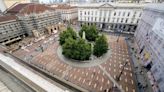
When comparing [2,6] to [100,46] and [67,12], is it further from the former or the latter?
[100,46]

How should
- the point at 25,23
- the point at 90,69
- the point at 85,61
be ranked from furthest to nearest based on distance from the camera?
the point at 25,23 < the point at 85,61 < the point at 90,69

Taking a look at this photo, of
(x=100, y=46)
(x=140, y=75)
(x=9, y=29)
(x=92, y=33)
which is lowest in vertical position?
(x=140, y=75)

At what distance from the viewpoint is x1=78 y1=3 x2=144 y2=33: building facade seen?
58131mm

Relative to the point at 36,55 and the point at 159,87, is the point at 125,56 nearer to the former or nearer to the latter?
the point at 159,87

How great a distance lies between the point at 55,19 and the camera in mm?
66562

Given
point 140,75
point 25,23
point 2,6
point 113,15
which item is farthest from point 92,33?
point 2,6

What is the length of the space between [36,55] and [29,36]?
73.7 feet

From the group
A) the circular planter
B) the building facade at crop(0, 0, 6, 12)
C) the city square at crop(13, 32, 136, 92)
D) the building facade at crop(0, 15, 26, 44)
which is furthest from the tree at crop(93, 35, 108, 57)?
the building facade at crop(0, 0, 6, 12)

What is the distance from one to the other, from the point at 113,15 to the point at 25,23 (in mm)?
51825

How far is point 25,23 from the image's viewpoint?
54094 mm

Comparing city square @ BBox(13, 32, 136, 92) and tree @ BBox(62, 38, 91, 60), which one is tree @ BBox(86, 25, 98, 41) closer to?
city square @ BBox(13, 32, 136, 92)

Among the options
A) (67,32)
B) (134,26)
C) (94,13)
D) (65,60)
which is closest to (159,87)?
(65,60)

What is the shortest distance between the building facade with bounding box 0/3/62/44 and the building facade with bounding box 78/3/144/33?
23.2m

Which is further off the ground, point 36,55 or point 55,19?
point 55,19
